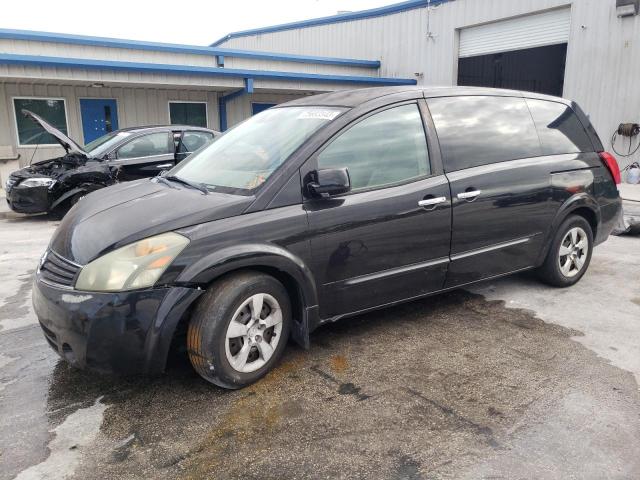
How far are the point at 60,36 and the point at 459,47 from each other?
11.3 metres

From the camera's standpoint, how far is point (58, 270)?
9.66 ft

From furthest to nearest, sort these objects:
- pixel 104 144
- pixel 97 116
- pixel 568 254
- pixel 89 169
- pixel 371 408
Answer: pixel 97 116 < pixel 104 144 < pixel 89 169 < pixel 568 254 < pixel 371 408

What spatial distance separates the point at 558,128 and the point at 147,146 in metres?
6.75

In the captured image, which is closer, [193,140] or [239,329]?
[239,329]

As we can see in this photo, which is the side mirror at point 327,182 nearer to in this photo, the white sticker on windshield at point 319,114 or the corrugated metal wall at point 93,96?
the white sticker on windshield at point 319,114

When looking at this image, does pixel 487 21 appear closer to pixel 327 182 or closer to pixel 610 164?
pixel 610 164

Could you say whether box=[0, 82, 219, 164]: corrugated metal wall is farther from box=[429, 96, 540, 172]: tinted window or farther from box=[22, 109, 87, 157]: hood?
box=[429, 96, 540, 172]: tinted window

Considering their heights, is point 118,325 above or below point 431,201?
below

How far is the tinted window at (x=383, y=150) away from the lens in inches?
135

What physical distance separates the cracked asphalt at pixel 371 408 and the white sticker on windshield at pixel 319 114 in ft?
5.07

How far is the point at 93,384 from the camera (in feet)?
10.4

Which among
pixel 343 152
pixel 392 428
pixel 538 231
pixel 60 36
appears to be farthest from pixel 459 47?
pixel 392 428

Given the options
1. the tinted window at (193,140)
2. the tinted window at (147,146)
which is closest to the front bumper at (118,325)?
the tinted window at (147,146)

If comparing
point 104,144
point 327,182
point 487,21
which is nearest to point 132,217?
point 327,182
